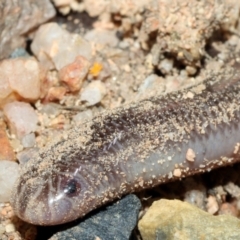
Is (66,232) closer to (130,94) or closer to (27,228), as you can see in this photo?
(27,228)

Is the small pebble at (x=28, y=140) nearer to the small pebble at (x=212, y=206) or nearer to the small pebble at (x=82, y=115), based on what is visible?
the small pebble at (x=82, y=115)

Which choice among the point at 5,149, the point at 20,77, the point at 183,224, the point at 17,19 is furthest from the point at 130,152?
the point at 17,19

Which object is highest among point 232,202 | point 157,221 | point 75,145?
point 75,145

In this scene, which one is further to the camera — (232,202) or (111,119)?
(232,202)

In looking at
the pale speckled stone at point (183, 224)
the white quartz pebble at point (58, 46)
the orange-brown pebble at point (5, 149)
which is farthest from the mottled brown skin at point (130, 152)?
the white quartz pebble at point (58, 46)

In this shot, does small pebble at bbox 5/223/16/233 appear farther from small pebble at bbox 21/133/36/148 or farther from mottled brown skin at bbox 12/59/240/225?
small pebble at bbox 21/133/36/148

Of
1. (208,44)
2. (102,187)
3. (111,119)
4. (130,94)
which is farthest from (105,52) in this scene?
(102,187)
